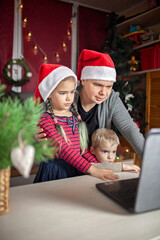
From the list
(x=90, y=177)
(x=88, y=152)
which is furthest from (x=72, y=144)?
(x=90, y=177)

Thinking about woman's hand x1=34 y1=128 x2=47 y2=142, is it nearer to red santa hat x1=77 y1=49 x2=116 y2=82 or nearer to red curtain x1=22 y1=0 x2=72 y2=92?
red santa hat x1=77 y1=49 x2=116 y2=82

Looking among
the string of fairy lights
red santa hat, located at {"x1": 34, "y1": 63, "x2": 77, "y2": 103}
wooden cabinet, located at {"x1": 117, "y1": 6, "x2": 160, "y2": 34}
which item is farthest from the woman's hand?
wooden cabinet, located at {"x1": 117, "y1": 6, "x2": 160, "y2": 34}

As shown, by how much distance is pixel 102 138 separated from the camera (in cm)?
135

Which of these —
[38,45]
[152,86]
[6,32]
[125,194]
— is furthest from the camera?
[38,45]

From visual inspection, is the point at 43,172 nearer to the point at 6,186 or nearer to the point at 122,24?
the point at 6,186

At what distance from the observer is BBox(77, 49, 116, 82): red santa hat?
1382 millimetres

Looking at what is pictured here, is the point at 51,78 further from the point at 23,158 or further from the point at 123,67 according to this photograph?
the point at 123,67

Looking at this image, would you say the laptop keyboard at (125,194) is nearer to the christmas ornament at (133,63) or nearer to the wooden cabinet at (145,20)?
the christmas ornament at (133,63)

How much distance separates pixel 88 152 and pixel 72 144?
0.17m

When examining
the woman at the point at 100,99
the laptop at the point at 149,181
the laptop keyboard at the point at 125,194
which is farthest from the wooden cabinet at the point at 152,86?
the laptop at the point at 149,181

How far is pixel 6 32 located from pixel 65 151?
2.90 metres

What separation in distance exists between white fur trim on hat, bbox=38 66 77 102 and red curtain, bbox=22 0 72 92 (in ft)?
7.82

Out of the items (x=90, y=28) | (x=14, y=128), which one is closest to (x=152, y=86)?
(x=90, y=28)

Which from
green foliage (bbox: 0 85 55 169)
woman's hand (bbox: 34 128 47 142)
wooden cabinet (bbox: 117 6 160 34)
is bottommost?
woman's hand (bbox: 34 128 47 142)
